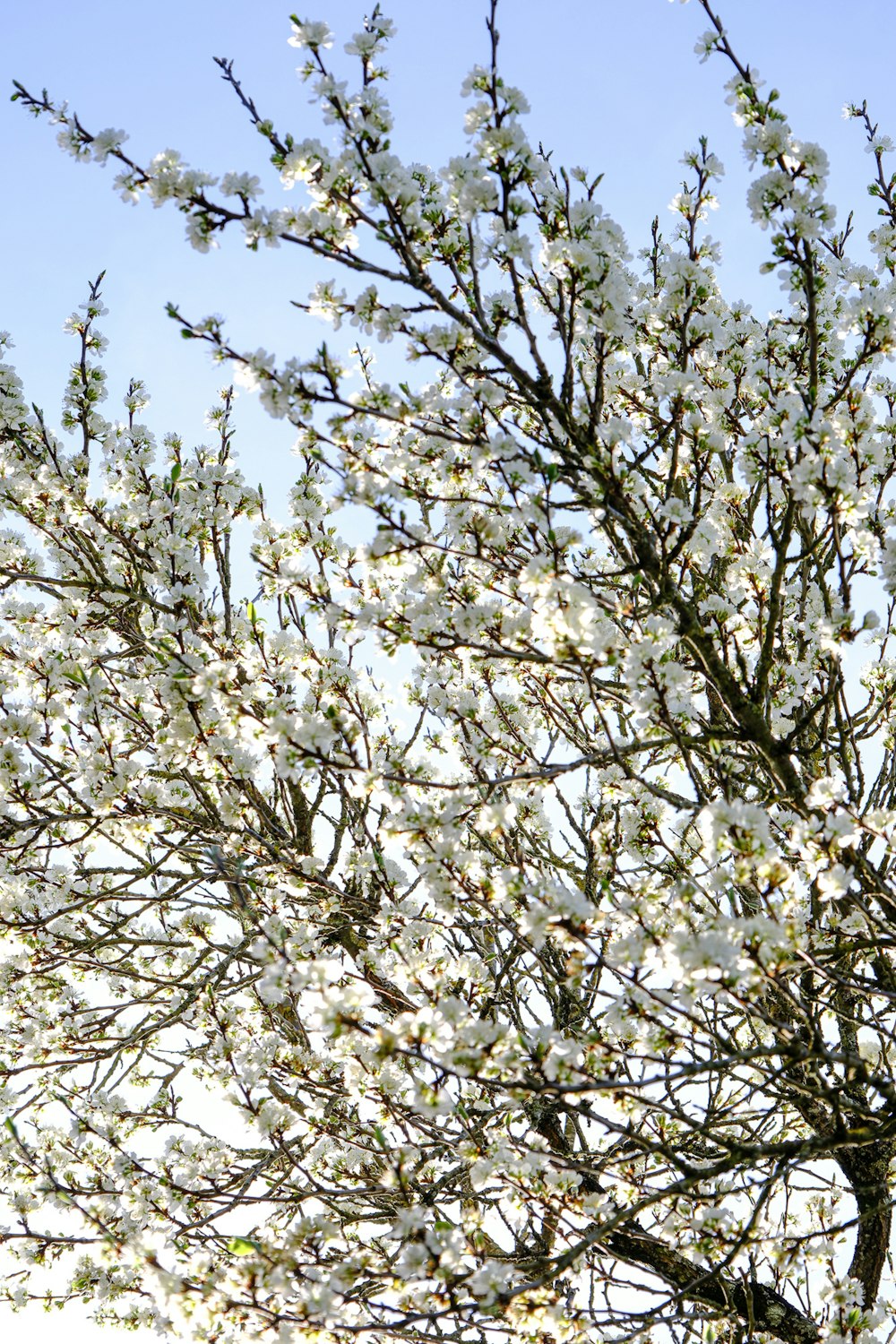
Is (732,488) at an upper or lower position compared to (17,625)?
lower

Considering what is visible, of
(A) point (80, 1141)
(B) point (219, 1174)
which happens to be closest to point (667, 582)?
(B) point (219, 1174)

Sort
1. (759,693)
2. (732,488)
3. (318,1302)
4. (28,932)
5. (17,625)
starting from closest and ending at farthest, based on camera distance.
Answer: (318,1302)
(759,693)
(732,488)
(28,932)
(17,625)

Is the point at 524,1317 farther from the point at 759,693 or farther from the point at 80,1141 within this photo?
the point at 80,1141

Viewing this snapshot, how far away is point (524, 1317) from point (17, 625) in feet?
16.0

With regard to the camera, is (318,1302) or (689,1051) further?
(689,1051)

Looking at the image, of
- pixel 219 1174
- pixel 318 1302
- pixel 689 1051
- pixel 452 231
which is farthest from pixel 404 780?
pixel 219 1174

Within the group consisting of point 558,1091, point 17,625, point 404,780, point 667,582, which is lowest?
point 558,1091

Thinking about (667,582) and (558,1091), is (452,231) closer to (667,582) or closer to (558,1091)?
(667,582)

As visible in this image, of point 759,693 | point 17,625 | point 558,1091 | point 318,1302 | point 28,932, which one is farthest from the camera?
point 17,625

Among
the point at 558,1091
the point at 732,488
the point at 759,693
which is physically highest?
the point at 732,488

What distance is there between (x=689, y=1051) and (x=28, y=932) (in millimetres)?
3687

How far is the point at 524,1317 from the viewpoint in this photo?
3230 millimetres

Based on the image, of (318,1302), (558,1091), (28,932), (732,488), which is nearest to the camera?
(558,1091)

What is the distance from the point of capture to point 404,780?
3330 mm
